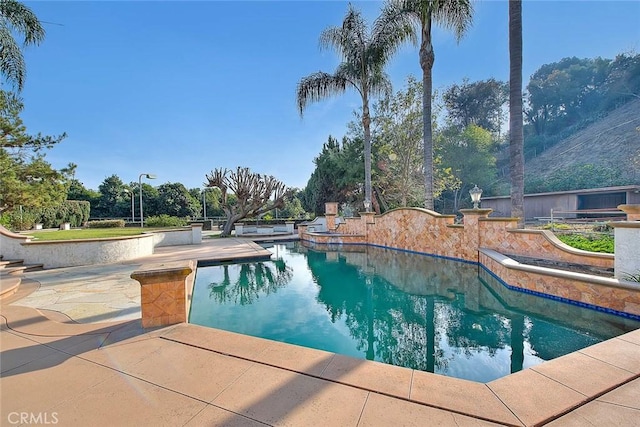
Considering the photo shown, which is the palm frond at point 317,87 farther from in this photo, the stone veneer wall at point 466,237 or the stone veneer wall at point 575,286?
the stone veneer wall at point 575,286

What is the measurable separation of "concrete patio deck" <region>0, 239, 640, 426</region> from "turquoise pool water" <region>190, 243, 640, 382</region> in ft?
Result: 3.65

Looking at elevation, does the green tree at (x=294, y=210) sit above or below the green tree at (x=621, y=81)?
below

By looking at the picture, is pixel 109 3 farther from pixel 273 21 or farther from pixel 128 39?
pixel 273 21

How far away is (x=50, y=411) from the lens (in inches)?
77.9

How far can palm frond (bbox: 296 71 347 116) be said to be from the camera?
1571 centimetres

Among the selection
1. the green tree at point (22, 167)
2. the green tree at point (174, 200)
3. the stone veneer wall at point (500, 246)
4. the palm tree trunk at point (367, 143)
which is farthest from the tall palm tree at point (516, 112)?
the green tree at point (174, 200)

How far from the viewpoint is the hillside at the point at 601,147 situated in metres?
31.4

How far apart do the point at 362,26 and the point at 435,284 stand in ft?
45.3

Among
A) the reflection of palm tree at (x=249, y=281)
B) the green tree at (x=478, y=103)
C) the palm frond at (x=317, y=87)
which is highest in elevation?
the green tree at (x=478, y=103)

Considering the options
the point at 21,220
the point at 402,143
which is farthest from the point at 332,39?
the point at 21,220

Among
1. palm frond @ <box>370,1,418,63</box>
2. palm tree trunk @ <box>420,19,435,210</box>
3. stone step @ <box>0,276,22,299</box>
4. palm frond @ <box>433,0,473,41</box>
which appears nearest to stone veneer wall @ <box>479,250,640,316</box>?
palm tree trunk @ <box>420,19,435,210</box>

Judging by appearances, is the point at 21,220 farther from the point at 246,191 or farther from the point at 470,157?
the point at 470,157

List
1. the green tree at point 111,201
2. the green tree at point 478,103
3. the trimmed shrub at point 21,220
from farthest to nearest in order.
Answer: the green tree at point 478,103, the green tree at point 111,201, the trimmed shrub at point 21,220

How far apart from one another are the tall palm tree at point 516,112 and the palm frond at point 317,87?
28.6ft
